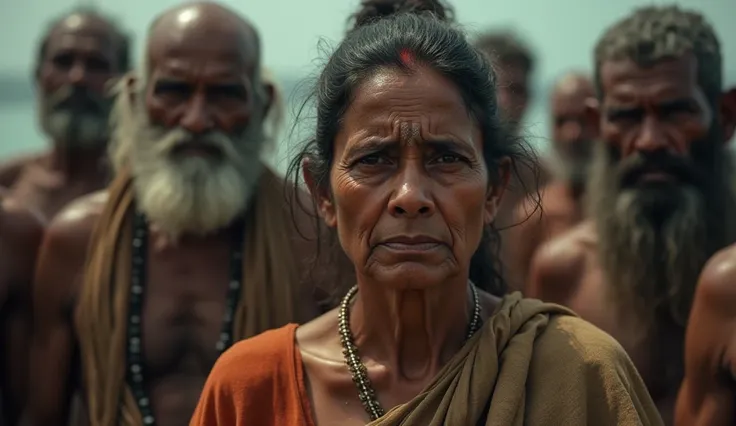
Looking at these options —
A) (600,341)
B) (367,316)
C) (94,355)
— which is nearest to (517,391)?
(600,341)

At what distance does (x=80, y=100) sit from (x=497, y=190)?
Answer: 4.95 m

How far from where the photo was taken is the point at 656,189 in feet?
16.9

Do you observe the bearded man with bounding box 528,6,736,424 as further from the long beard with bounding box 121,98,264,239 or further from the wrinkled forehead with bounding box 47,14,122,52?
the wrinkled forehead with bounding box 47,14,122,52

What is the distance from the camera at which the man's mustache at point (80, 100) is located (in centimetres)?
789

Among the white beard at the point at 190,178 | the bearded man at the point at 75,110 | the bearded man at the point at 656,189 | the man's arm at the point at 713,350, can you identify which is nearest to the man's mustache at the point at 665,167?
the bearded man at the point at 656,189

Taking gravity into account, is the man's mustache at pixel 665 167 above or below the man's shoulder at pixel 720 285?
above

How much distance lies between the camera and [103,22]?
8.12m

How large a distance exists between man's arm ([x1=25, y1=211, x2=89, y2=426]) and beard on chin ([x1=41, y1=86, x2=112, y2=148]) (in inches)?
107

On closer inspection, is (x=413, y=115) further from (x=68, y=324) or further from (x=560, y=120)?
(x=560, y=120)

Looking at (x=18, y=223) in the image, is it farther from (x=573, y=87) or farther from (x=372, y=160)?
(x=573, y=87)

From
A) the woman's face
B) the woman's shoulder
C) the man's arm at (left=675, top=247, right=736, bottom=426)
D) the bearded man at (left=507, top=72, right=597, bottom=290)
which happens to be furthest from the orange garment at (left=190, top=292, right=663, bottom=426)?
the bearded man at (left=507, top=72, right=597, bottom=290)

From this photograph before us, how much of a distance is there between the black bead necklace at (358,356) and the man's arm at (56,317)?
197 centimetres

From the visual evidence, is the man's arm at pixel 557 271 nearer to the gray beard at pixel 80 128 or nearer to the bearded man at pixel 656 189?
the bearded man at pixel 656 189

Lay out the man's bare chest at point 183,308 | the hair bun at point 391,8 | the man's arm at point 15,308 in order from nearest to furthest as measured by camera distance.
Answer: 1. the hair bun at point 391,8
2. the man's bare chest at point 183,308
3. the man's arm at point 15,308
